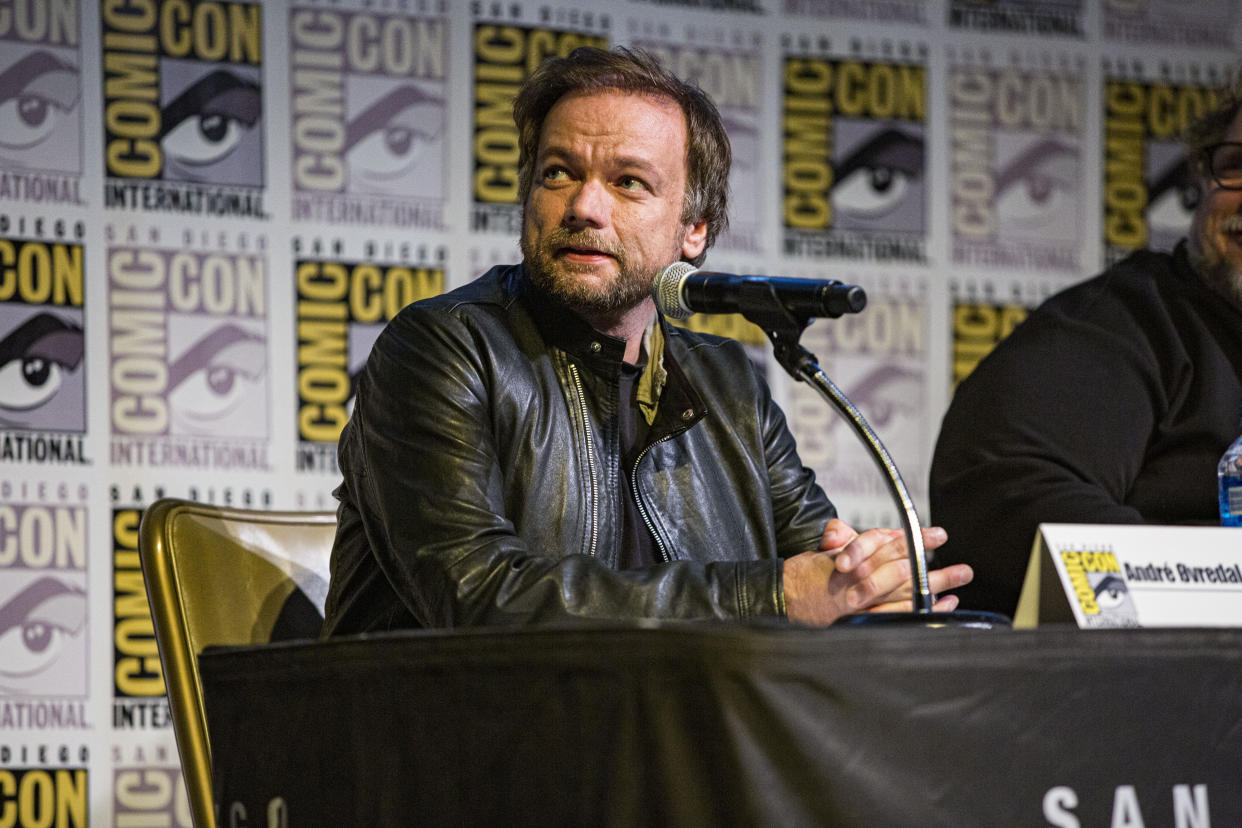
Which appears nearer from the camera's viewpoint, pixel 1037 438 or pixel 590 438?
pixel 590 438

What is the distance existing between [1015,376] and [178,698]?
4.54 ft

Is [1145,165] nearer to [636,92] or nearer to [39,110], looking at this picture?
[636,92]

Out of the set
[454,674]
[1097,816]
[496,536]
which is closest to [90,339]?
[496,536]

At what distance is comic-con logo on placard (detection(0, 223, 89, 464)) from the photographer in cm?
289

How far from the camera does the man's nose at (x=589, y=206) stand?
204cm

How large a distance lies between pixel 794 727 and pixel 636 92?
1.37 meters

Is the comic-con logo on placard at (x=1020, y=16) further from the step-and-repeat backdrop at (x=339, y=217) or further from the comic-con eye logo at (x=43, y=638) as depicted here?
the comic-con eye logo at (x=43, y=638)

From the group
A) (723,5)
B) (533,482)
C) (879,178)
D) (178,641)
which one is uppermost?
(723,5)

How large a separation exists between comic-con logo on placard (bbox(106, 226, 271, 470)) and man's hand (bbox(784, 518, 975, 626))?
5.61 ft

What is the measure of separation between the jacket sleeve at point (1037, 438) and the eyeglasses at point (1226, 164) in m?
0.30

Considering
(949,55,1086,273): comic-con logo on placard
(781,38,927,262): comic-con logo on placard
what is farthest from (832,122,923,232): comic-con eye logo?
(949,55,1086,273): comic-con logo on placard

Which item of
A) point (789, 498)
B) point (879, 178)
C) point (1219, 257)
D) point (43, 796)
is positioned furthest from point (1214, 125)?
point (43, 796)

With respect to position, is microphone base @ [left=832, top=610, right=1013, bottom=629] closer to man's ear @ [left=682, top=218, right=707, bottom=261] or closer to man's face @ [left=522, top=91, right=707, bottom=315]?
man's face @ [left=522, top=91, right=707, bottom=315]

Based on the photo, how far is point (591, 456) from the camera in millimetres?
1971
